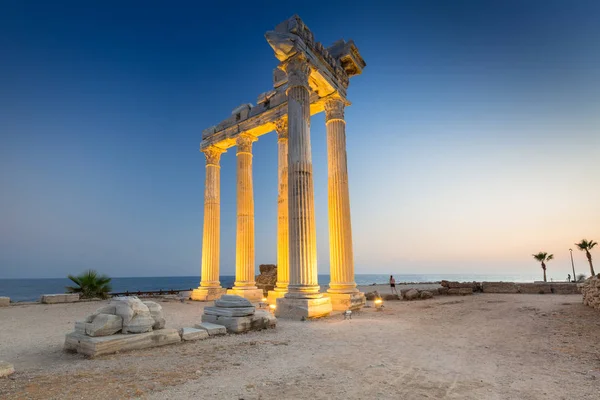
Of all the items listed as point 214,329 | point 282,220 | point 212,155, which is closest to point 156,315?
point 214,329

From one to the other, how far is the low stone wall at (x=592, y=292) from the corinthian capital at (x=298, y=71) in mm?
14133

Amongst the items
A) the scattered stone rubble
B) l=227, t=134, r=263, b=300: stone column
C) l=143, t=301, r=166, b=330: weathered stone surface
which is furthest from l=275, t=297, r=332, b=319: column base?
l=227, t=134, r=263, b=300: stone column

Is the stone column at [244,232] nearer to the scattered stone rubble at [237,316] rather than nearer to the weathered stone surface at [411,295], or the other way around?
the scattered stone rubble at [237,316]

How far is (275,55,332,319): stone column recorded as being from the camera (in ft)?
39.9

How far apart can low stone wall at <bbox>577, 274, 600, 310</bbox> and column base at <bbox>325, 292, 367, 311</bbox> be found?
29.4 ft

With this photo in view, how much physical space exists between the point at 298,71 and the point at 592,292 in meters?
15.0

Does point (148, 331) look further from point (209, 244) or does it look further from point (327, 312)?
point (209, 244)

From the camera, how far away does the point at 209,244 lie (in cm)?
2059

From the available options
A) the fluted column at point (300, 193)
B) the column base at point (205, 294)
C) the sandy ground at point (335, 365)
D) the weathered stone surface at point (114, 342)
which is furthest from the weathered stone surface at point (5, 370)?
the column base at point (205, 294)

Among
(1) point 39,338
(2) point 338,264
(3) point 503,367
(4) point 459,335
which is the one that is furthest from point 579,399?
(1) point 39,338

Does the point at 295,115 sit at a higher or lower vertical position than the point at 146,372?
higher

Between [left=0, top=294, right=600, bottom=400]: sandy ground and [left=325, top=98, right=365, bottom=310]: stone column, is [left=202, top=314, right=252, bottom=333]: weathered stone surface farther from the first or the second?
[left=325, top=98, right=365, bottom=310]: stone column

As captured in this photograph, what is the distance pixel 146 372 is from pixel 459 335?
7738mm

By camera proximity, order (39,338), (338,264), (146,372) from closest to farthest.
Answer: (146,372), (39,338), (338,264)
